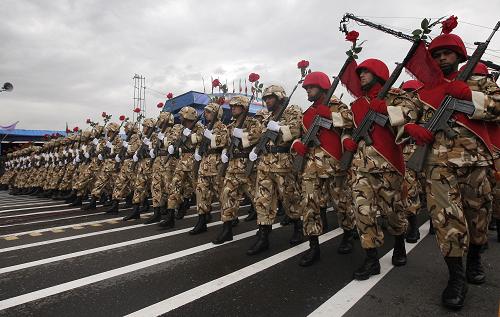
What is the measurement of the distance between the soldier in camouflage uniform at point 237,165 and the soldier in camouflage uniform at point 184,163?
1092mm

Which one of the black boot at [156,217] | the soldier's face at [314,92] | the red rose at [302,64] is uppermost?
the red rose at [302,64]

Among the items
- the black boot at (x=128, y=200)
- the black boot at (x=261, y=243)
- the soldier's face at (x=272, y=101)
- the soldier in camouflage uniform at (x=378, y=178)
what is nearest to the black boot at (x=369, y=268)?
the soldier in camouflage uniform at (x=378, y=178)

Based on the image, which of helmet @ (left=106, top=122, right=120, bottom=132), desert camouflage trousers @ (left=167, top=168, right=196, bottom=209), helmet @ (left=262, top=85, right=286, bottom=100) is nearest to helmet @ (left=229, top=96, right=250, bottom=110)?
helmet @ (left=262, top=85, right=286, bottom=100)

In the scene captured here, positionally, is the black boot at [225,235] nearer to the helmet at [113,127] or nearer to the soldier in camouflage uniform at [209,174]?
the soldier in camouflage uniform at [209,174]

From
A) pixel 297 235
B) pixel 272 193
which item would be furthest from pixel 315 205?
pixel 297 235

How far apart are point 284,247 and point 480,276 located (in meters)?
2.23

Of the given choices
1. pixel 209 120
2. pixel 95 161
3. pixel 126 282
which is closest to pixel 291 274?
pixel 126 282

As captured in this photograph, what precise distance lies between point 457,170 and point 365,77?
138 centimetres

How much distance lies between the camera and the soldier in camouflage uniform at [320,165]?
3.82 m

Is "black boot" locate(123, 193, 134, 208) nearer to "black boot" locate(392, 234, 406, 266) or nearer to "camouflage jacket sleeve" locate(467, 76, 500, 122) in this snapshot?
"black boot" locate(392, 234, 406, 266)

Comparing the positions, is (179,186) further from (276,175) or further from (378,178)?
(378,178)

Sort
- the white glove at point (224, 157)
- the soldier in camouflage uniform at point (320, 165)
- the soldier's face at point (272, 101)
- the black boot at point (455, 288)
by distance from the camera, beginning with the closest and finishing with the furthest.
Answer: the black boot at point (455, 288)
the soldier in camouflage uniform at point (320, 165)
the soldier's face at point (272, 101)
the white glove at point (224, 157)

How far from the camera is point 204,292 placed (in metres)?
3.00

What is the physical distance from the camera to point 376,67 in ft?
11.9
